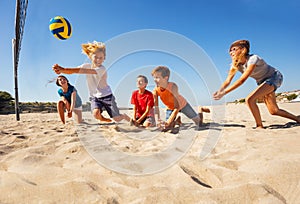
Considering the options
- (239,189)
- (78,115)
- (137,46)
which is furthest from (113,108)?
(239,189)

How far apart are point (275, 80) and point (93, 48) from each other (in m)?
3.58

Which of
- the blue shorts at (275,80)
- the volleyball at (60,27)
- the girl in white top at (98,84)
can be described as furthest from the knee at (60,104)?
the blue shorts at (275,80)

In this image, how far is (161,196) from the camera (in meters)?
1.11

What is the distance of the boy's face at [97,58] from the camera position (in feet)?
14.1

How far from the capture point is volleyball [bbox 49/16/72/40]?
460 cm

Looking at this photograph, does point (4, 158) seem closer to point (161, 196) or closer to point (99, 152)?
point (99, 152)

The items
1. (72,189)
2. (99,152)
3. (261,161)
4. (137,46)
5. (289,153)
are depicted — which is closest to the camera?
(72,189)

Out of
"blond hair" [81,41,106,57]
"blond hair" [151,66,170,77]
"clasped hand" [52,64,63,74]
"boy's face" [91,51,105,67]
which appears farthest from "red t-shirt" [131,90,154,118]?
"clasped hand" [52,64,63,74]

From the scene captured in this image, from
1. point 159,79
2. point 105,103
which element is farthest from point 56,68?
point 159,79

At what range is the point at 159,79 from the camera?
372cm

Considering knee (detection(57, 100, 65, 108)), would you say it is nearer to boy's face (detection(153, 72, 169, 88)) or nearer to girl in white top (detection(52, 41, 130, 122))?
girl in white top (detection(52, 41, 130, 122))

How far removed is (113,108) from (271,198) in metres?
3.70

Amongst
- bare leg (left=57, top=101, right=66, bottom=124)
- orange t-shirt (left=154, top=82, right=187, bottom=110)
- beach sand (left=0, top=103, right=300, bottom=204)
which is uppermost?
orange t-shirt (left=154, top=82, right=187, bottom=110)

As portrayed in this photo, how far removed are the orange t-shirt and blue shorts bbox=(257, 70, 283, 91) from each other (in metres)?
1.43
